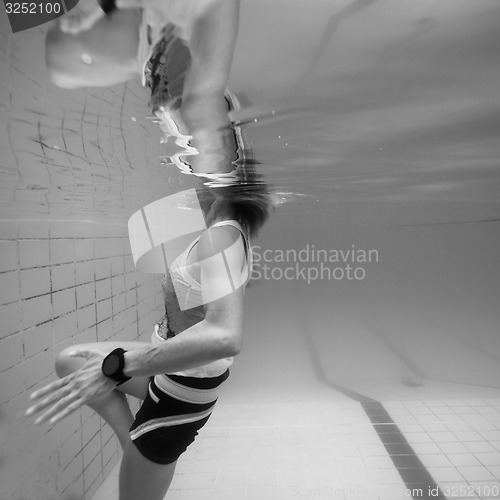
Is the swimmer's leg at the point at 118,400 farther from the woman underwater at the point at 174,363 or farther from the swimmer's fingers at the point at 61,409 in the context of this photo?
the swimmer's fingers at the point at 61,409

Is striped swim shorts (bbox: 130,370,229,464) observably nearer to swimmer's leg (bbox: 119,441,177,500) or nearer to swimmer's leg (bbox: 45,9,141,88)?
swimmer's leg (bbox: 119,441,177,500)

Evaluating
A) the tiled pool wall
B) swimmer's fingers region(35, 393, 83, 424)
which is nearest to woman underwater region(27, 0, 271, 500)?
swimmer's fingers region(35, 393, 83, 424)

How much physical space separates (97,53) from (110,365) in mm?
1402

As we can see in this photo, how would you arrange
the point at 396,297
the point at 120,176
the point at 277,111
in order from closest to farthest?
the point at 277,111 < the point at 120,176 < the point at 396,297

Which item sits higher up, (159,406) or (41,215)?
(41,215)

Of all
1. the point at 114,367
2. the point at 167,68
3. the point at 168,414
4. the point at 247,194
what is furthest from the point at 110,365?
the point at 247,194

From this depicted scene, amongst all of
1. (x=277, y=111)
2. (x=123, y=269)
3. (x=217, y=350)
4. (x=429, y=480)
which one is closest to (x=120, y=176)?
(x=123, y=269)

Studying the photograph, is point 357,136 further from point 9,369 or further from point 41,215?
point 41,215

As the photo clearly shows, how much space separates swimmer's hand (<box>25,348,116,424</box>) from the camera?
172cm

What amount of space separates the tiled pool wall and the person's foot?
1582 mm

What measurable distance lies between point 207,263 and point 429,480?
3.91m

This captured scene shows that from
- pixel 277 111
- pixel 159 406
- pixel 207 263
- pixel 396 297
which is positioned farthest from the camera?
pixel 396 297

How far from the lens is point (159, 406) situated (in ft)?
7.74

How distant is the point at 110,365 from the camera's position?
1.86m
